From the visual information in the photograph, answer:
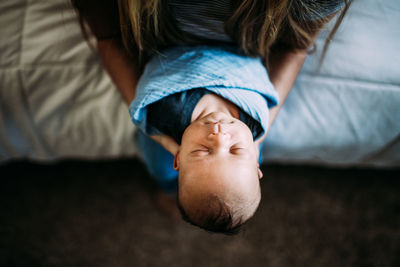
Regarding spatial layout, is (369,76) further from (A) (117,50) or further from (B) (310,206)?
(A) (117,50)

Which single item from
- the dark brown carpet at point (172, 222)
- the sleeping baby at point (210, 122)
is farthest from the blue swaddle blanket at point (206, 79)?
the dark brown carpet at point (172, 222)

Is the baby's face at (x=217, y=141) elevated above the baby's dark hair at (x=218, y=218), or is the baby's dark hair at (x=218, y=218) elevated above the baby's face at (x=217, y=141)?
the baby's face at (x=217, y=141)

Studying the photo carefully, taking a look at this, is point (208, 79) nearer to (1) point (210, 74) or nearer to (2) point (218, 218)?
(1) point (210, 74)

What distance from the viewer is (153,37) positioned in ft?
2.00

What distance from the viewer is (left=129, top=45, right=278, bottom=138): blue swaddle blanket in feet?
1.94

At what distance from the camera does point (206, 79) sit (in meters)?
0.59

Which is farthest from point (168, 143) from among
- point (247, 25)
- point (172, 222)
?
point (172, 222)

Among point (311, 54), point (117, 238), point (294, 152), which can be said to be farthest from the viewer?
point (117, 238)

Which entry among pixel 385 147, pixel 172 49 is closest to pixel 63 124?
pixel 172 49

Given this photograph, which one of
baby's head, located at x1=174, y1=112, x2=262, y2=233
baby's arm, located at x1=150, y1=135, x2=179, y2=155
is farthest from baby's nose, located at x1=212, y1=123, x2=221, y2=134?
baby's arm, located at x1=150, y1=135, x2=179, y2=155

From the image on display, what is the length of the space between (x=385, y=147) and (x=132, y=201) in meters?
0.89

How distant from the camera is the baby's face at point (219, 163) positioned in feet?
1.79

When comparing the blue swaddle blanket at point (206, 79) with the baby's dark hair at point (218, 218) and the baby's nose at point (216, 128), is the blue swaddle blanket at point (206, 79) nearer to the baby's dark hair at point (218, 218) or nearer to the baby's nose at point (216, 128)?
the baby's nose at point (216, 128)

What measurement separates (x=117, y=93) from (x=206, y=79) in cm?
29
